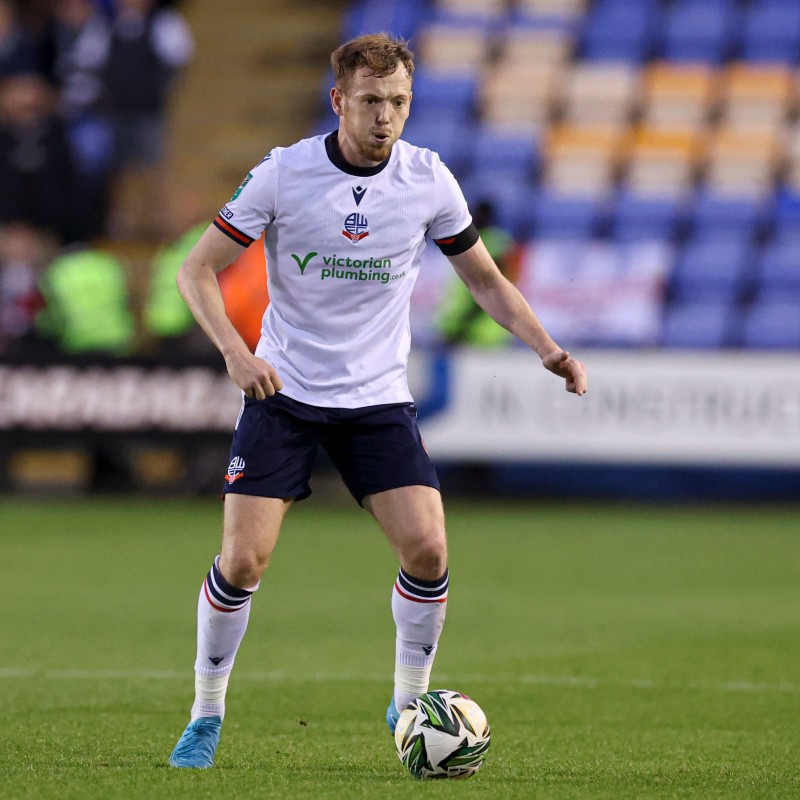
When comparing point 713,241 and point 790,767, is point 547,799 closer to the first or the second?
point 790,767

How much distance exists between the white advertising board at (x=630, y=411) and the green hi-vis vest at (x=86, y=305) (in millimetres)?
3048

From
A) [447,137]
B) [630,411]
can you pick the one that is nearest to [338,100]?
[630,411]

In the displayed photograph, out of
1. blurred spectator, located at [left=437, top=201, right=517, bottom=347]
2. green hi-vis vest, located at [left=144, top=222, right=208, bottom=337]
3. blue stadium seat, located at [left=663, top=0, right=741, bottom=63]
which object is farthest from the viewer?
blue stadium seat, located at [left=663, top=0, right=741, bottom=63]

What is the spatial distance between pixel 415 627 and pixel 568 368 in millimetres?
972

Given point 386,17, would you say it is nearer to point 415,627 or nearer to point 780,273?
point 780,273

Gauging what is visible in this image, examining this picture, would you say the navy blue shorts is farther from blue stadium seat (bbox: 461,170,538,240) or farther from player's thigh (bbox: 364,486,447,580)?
blue stadium seat (bbox: 461,170,538,240)

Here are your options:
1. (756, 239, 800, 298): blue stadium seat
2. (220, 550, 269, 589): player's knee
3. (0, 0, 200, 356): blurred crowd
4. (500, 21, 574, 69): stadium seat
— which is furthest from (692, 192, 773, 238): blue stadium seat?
(220, 550, 269, 589): player's knee

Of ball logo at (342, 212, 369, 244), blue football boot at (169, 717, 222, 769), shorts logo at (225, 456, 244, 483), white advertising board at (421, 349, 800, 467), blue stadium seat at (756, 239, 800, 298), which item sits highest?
ball logo at (342, 212, 369, 244)

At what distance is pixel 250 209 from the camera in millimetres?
5031

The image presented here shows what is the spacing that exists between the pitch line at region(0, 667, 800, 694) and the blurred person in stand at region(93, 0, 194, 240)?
10.0 metres

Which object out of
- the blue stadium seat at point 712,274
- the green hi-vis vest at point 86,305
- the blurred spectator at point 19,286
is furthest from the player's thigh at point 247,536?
the blue stadium seat at point 712,274

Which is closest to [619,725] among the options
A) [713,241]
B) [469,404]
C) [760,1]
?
[469,404]

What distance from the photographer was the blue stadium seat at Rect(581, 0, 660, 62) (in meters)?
18.7

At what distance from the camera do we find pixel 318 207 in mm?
5078
